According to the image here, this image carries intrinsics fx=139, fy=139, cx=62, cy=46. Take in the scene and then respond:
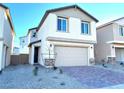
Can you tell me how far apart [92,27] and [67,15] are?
141 inches

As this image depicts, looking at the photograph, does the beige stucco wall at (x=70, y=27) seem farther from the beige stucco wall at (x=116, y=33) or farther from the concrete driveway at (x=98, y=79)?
the concrete driveway at (x=98, y=79)

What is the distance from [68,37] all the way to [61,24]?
5.35 ft

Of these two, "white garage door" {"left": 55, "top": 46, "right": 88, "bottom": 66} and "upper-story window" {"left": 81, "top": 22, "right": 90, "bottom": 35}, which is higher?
"upper-story window" {"left": 81, "top": 22, "right": 90, "bottom": 35}

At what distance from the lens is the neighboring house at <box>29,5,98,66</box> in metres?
14.6

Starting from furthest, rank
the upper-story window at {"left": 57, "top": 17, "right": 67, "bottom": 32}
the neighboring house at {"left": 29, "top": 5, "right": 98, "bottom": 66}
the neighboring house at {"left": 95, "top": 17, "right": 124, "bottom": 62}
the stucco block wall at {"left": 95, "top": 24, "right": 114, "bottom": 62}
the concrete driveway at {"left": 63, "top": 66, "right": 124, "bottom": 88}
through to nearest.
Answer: the stucco block wall at {"left": 95, "top": 24, "right": 114, "bottom": 62}, the neighboring house at {"left": 95, "top": 17, "right": 124, "bottom": 62}, the upper-story window at {"left": 57, "top": 17, "right": 67, "bottom": 32}, the neighboring house at {"left": 29, "top": 5, "right": 98, "bottom": 66}, the concrete driveway at {"left": 63, "top": 66, "right": 124, "bottom": 88}

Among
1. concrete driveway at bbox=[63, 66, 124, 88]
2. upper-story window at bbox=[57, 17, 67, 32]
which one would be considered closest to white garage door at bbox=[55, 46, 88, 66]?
upper-story window at bbox=[57, 17, 67, 32]

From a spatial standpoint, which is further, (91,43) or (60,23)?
(91,43)

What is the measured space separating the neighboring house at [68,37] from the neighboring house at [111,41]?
350cm

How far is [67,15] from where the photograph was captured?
15789 mm

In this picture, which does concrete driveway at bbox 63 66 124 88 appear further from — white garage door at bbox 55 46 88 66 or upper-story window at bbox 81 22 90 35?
upper-story window at bbox 81 22 90 35

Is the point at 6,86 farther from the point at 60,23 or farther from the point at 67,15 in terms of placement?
the point at 67,15

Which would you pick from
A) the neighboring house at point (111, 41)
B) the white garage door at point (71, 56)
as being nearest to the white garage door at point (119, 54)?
the neighboring house at point (111, 41)

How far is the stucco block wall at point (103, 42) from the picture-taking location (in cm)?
1923

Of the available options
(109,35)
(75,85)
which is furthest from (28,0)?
(109,35)
